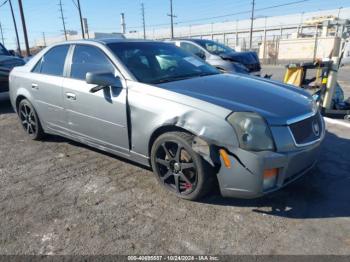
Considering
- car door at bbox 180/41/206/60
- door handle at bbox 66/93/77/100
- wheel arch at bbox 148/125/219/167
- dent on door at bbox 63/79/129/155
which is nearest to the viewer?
wheel arch at bbox 148/125/219/167

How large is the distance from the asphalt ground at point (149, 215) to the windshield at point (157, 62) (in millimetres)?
1176

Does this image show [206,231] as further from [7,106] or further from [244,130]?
[7,106]

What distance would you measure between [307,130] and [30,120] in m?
4.12

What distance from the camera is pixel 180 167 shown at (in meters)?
3.02

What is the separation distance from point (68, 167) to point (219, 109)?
7.50ft

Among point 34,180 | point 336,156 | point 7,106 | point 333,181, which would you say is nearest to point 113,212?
point 34,180

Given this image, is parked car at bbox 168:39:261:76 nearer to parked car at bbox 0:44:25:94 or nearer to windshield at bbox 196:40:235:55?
windshield at bbox 196:40:235:55

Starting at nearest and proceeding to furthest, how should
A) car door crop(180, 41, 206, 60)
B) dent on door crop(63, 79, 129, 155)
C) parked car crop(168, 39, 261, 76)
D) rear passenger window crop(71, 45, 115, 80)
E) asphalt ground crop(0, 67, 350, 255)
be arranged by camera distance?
1. asphalt ground crop(0, 67, 350, 255)
2. dent on door crop(63, 79, 129, 155)
3. rear passenger window crop(71, 45, 115, 80)
4. parked car crop(168, 39, 261, 76)
5. car door crop(180, 41, 206, 60)

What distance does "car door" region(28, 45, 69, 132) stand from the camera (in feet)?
13.6

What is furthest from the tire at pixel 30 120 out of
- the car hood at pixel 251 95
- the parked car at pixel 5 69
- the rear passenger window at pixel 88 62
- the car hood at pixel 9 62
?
the car hood at pixel 9 62

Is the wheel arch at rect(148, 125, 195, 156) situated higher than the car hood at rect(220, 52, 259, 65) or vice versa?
the wheel arch at rect(148, 125, 195, 156)

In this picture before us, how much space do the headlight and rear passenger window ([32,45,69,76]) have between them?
266cm

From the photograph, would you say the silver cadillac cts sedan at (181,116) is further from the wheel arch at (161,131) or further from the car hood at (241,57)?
the car hood at (241,57)

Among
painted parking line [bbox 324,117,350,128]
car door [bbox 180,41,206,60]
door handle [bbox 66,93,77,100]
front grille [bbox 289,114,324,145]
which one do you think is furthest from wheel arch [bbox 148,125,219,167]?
car door [bbox 180,41,206,60]
